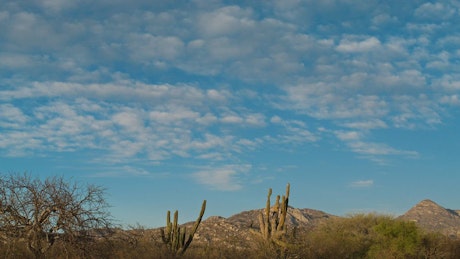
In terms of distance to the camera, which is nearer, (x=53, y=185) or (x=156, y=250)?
(x=53, y=185)

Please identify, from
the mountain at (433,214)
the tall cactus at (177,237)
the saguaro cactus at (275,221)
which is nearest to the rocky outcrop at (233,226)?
the saguaro cactus at (275,221)

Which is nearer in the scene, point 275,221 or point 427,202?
point 275,221

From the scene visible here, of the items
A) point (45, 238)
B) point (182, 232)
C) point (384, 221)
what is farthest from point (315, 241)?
point (45, 238)

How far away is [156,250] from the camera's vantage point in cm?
2991

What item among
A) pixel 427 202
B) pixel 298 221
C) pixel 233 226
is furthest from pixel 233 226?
pixel 427 202

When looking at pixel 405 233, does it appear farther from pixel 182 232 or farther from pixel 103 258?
pixel 103 258

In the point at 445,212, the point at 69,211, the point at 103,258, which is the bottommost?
the point at 103,258

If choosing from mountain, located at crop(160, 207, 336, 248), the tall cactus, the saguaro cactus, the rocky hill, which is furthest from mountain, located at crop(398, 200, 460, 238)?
the tall cactus

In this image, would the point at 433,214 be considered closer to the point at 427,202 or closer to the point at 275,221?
the point at 427,202

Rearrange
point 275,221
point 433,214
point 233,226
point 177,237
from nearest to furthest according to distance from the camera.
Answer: point 177,237 < point 275,221 < point 233,226 < point 433,214

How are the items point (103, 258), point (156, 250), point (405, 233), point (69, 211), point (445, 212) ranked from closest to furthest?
point (69, 211)
point (103, 258)
point (156, 250)
point (405, 233)
point (445, 212)

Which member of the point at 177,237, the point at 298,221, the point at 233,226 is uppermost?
the point at 298,221

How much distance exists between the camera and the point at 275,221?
3344 centimetres

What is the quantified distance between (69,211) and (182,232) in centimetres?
1253
